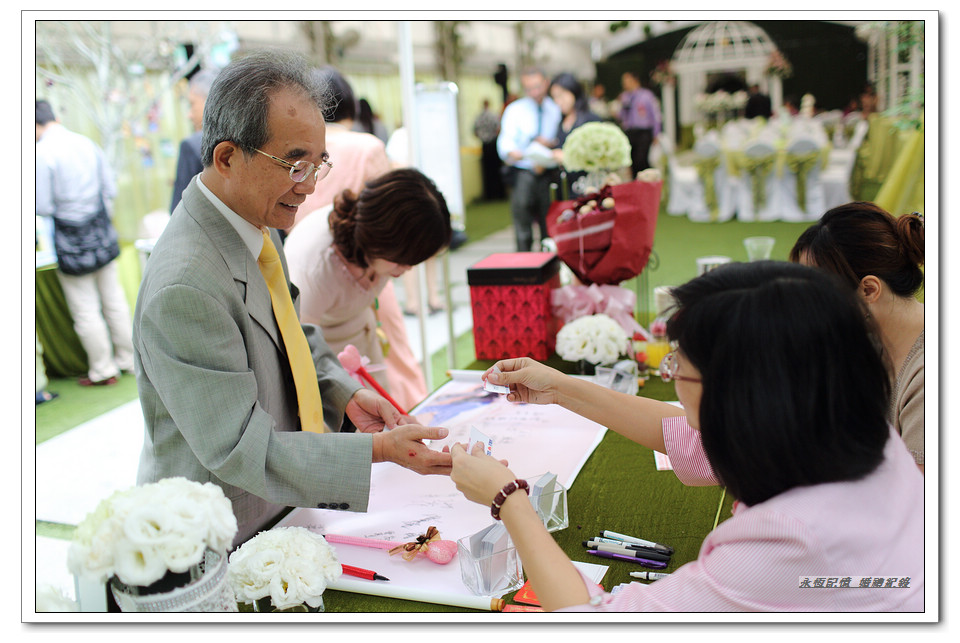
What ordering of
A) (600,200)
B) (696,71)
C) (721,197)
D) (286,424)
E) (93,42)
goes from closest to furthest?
(286,424) → (600,200) → (93,42) → (721,197) → (696,71)

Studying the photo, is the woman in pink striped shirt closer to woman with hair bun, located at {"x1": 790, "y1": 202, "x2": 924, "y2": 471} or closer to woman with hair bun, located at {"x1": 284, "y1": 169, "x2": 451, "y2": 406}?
woman with hair bun, located at {"x1": 790, "y1": 202, "x2": 924, "y2": 471}

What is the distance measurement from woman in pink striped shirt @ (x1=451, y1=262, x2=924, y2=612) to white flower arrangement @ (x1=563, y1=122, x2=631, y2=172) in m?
2.46

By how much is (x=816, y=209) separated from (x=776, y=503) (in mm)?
9704

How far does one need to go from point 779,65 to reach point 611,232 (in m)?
12.3

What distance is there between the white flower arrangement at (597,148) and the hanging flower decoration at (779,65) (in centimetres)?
1152

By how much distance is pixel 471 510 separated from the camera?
1679 mm

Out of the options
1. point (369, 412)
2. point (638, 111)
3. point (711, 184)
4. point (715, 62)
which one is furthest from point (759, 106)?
point (369, 412)

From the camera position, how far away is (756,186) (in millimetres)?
10078

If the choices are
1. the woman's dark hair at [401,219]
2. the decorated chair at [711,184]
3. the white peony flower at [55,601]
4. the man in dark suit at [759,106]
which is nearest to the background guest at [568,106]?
the decorated chair at [711,184]

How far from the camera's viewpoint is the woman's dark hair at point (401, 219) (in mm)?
2330

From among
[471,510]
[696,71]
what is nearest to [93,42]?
[471,510]

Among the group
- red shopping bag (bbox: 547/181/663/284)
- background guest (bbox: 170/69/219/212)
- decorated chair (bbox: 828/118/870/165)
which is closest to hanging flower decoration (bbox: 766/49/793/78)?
decorated chair (bbox: 828/118/870/165)

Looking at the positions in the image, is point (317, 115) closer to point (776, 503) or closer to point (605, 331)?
point (776, 503)

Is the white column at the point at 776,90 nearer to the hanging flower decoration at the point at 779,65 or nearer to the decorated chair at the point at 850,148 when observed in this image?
the hanging flower decoration at the point at 779,65
